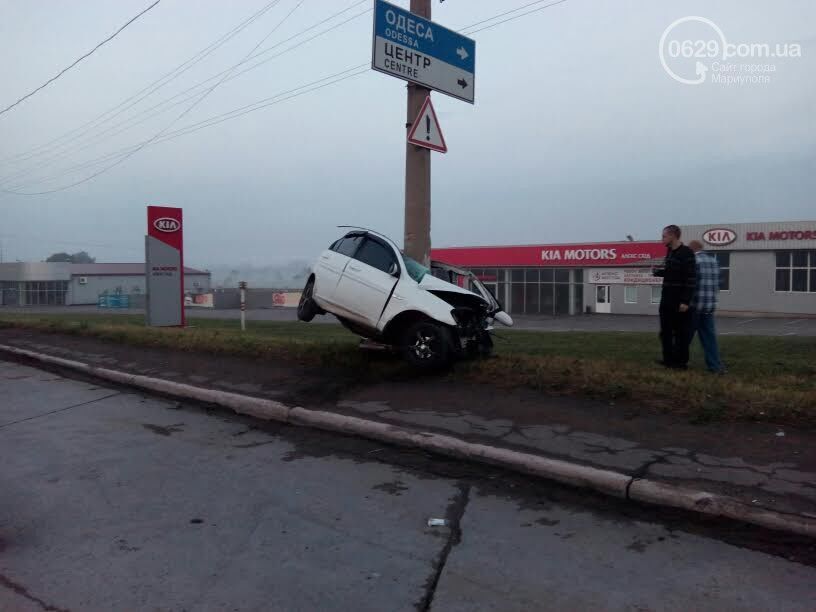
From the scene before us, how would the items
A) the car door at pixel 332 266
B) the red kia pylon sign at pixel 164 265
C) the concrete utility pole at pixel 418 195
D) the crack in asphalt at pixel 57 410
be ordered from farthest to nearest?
the red kia pylon sign at pixel 164 265
the concrete utility pole at pixel 418 195
the car door at pixel 332 266
the crack in asphalt at pixel 57 410

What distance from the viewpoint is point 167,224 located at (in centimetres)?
1664

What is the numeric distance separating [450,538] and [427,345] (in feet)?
13.4

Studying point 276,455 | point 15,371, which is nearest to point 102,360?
point 15,371

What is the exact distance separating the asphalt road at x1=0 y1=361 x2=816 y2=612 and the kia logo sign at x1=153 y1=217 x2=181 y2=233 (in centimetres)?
1075

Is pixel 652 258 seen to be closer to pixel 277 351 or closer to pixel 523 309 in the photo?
pixel 523 309

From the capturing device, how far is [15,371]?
463 inches

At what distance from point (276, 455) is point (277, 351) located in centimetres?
437

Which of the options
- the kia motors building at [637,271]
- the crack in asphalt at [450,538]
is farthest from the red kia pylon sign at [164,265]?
the kia motors building at [637,271]

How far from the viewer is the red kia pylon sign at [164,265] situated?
638 inches

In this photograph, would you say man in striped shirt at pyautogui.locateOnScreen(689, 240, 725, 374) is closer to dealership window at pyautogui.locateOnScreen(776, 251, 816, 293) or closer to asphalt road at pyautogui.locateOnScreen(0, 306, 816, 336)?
asphalt road at pyautogui.locateOnScreen(0, 306, 816, 336)

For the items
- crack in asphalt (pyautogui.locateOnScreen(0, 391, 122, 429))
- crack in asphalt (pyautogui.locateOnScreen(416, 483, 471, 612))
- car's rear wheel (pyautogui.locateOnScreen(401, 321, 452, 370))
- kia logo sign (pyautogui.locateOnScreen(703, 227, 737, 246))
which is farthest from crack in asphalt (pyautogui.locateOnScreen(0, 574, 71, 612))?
kia logo sign (pyautogui.locateOnScreen(703, 227, 737, 246))

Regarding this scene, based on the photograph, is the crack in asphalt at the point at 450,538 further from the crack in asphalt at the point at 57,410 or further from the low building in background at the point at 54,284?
the low building in background at the point at 54,284

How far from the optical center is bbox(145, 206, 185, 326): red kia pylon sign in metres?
16.2

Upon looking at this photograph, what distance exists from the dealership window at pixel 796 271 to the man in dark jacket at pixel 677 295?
35063 millimetres
